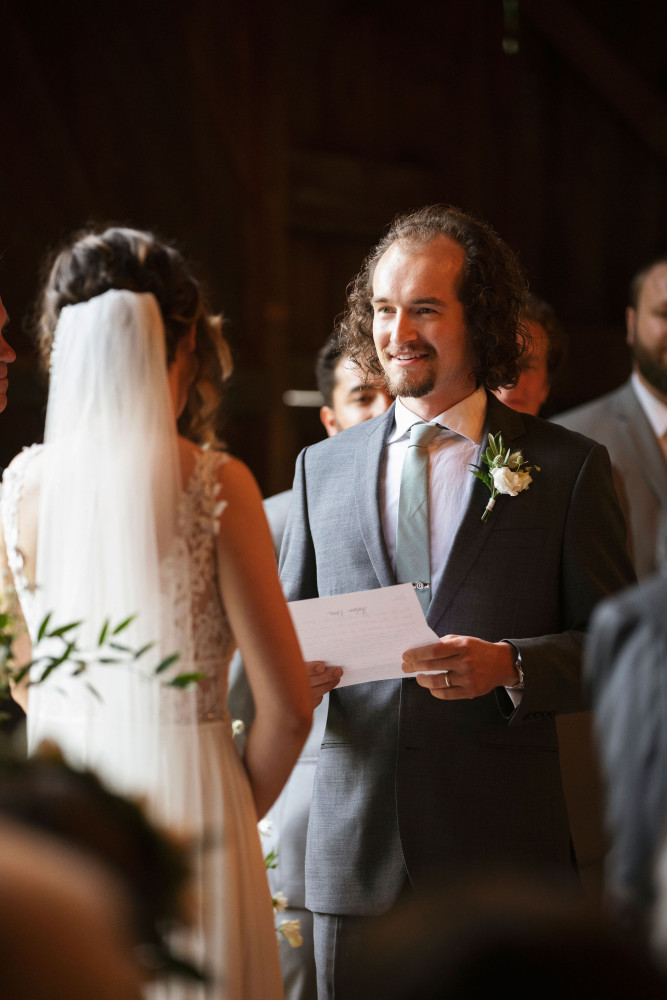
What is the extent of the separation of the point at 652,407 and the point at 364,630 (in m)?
2.60

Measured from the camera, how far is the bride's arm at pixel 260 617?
179cm

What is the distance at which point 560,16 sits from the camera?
6.80 metres

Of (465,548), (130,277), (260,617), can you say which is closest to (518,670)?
(465,548)

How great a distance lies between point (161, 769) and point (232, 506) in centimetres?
45

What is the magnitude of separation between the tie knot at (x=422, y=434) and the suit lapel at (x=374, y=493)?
0.09m

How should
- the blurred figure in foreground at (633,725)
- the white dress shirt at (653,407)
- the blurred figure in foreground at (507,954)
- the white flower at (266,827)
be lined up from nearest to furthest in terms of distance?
the blurred figure in foreground at (507,954) < the blurred figure in foreground at (633,725) < the white flower at (266,827) < the white dress shirt at (653,407)

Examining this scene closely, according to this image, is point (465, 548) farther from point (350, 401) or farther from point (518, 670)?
point (350, 401)

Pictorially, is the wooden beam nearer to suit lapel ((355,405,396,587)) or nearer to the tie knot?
suit lapel ((355,405,396,587))

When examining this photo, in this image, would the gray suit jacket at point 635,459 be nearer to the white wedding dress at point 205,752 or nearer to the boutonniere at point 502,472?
the boutonniere at point 502,472

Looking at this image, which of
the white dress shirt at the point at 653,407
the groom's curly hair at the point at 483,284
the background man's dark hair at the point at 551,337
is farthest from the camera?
the white dress shirt at the point at 653,407

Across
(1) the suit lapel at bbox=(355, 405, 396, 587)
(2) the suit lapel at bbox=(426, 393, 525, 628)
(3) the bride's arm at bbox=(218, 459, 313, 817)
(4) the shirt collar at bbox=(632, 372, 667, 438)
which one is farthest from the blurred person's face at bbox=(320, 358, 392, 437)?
(3) the bride's arm at bbox=(218, 459, 313, 817)

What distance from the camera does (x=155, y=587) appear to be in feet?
5.96

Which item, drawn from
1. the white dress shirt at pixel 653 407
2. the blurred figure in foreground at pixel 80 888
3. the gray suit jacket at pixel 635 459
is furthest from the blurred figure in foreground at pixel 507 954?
the white dress shirt at pixel 653 407

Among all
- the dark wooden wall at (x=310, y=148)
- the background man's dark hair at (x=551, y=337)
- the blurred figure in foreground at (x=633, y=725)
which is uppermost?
the dark wooden wall at (x=310, y=148)
